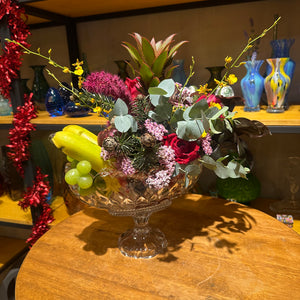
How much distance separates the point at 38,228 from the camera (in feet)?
4.77

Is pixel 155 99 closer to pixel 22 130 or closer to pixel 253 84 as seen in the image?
pixel 253 84

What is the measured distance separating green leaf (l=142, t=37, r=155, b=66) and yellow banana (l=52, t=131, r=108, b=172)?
9.2 inches

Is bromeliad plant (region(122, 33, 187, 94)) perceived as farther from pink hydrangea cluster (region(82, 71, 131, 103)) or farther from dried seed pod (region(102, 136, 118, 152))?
dried seed pod (region(102, 136, 118, 152))

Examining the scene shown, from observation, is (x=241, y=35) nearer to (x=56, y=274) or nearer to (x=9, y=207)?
(x=56, y=274)

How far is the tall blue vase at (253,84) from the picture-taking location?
1146 millimetres

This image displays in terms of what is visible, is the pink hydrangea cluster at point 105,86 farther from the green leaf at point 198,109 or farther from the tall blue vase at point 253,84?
the tall blue vase at point 253,84

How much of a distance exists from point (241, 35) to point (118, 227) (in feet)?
3.23

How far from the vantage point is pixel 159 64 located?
2.32 feet

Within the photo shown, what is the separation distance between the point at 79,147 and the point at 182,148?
0.23m

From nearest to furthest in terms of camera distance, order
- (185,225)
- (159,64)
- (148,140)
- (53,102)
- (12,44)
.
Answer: (148,140) < (159,64) < (185,225) < (12,44) < (53,102)

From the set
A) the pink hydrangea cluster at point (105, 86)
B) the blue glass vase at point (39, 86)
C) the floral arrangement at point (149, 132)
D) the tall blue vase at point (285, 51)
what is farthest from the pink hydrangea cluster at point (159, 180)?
the blue glass vase at point (39, 86)

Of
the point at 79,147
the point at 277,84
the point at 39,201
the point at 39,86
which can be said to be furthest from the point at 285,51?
the point at 39,201

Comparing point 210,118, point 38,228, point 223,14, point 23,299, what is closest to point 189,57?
point 223,14

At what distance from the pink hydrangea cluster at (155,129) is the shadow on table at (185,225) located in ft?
1.22
